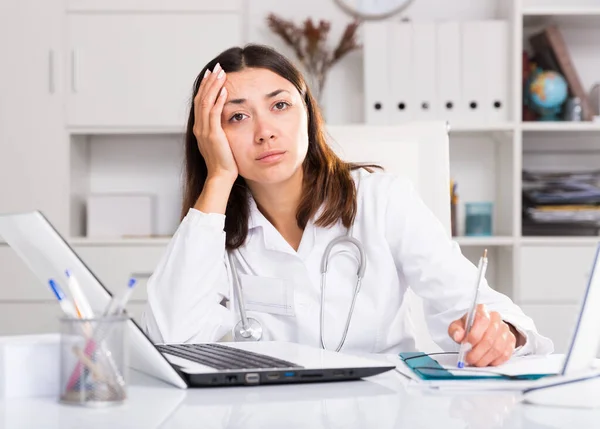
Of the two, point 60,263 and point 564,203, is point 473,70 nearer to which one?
point 564,203

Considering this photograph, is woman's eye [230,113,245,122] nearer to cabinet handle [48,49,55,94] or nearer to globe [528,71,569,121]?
cabinet handle [48,49,55,94]

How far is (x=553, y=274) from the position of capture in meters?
3.12

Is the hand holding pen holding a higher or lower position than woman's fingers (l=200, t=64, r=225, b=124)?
lower

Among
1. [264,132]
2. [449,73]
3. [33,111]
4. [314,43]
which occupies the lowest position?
[264,132]

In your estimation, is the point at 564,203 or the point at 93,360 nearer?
the point at 93,360

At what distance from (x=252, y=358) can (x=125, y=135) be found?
Answer: 2.54 meters

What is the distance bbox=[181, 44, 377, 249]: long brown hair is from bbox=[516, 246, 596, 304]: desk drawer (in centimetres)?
148

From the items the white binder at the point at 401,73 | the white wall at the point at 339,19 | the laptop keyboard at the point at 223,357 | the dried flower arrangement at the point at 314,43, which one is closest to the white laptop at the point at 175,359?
the laptop keyboard at the point at 223,357

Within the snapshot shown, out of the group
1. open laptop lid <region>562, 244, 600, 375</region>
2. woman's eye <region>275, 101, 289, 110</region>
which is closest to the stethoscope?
woman's eye <region>275, 101, 289, 110</region>

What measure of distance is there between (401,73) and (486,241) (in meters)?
0.70

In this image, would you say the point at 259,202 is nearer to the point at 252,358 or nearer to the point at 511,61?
the point at 252,358

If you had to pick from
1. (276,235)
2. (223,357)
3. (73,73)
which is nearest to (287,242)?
(276,235)

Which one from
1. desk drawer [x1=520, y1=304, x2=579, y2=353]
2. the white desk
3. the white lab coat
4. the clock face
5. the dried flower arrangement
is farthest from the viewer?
the clock face

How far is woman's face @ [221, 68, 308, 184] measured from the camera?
1665mm
